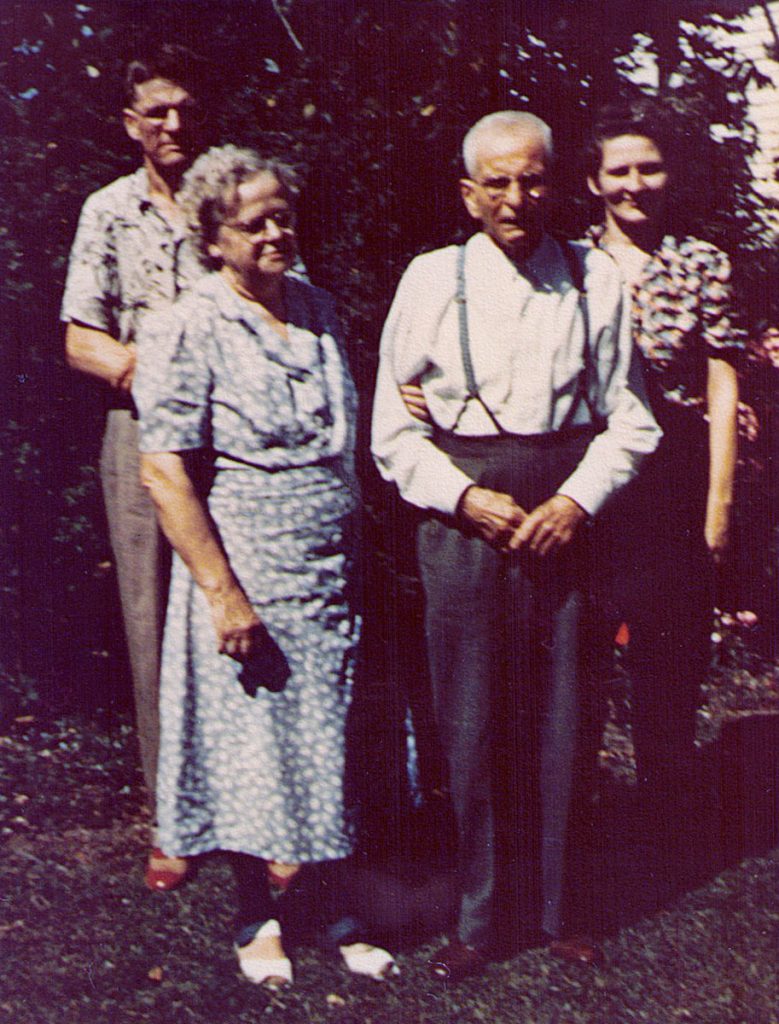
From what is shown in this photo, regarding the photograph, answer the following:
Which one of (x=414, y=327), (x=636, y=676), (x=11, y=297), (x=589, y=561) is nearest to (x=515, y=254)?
(x=414, y=327)

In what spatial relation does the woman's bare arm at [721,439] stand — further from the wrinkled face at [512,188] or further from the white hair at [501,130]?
the white hair at [501,130]

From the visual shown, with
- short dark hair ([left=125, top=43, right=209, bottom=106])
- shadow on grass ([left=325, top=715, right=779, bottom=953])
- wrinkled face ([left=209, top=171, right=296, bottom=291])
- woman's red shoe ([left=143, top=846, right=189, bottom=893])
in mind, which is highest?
short dark hair ([left=125, top=43, right=209, bottom=106])

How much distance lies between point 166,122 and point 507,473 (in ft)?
4.56

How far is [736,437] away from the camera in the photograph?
3418 millimetres

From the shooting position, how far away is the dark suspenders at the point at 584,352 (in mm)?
2996

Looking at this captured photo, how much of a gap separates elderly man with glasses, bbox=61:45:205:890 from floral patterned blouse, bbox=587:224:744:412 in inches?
50.6

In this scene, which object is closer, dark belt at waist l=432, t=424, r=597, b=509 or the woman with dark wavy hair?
dark belt at waist l=432, t=424, r=597, b=509

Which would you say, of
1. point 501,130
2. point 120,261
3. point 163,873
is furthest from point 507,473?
point 163,873

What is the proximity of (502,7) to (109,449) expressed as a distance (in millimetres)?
1919

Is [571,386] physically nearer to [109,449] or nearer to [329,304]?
[329,304]

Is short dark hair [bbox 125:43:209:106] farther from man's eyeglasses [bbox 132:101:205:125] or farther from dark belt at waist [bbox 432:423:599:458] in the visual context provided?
Result: dark belt at waist [bbox 432:423:599:458]

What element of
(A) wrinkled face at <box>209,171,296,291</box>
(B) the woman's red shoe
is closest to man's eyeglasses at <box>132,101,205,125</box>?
(A) wrinkled face at <box>209,171,296,291</box>

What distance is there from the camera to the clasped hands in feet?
9.94

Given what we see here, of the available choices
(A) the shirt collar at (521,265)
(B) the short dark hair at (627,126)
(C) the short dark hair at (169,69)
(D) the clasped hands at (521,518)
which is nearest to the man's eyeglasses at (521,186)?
(A) the shirt collar at (521,265)
